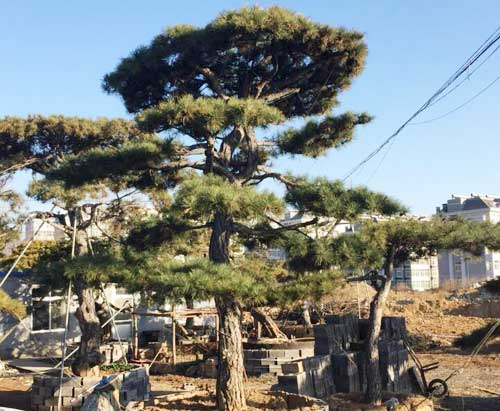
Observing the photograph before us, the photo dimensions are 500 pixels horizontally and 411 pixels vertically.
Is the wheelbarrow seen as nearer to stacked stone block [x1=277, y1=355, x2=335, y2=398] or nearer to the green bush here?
stacked stone block [x1=277, y1=355, x2=335, y2=398]

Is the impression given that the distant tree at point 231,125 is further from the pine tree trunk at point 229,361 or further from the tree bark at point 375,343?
the tree bark at point 375,343

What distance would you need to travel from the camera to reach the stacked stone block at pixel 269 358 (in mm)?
13125

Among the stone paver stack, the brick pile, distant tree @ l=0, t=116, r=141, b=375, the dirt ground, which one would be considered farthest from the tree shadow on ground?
distant tree @ l=0, t=116, r=141, b=375

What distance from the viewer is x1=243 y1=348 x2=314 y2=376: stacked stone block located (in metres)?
13.1

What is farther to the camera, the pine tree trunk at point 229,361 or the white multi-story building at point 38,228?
the white multi-story building at point 38,228

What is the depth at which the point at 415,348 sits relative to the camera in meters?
17.4

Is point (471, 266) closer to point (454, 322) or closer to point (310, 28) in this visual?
point (454, 322)

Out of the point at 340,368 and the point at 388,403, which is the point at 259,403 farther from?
the point at 340,368

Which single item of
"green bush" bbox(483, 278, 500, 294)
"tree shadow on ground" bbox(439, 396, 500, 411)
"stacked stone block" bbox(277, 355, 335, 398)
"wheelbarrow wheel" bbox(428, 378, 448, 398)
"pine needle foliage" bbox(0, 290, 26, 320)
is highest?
"green bush" bbox(483, 278, 500, 294)

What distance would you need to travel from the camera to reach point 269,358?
523 inches

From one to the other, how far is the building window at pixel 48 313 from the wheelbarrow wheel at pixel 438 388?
1026 centimetres

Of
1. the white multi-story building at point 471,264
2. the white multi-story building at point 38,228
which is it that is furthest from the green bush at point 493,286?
the white multi-story building at point 471,264

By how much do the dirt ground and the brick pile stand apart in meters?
0.70

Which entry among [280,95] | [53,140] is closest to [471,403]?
[280,95]
